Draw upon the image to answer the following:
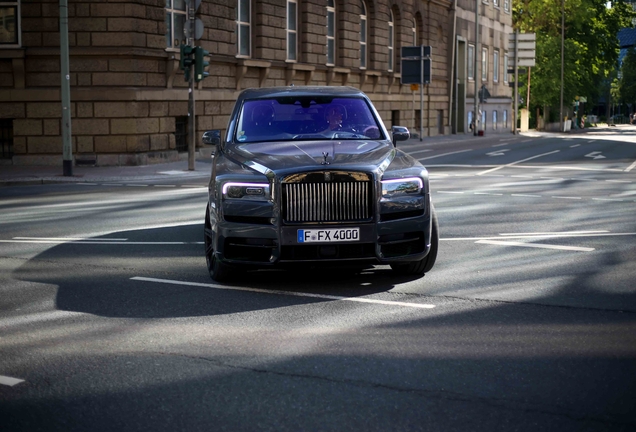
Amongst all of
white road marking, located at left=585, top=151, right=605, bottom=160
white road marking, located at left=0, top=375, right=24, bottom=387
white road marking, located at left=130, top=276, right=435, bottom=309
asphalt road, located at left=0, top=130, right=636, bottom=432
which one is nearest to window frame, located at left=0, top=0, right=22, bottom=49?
asphalt road, located at left=0, top=130, right=636, bottom=432

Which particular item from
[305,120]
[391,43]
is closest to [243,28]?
[391,43]

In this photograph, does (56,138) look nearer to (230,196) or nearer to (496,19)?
(230,196)

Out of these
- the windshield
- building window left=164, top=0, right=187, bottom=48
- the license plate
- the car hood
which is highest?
building window left=164, top=0, right=187, bottom=48

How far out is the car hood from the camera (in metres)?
8.31

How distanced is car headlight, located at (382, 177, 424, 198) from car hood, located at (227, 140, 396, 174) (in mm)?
154

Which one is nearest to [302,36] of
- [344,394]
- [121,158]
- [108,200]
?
[121,158]

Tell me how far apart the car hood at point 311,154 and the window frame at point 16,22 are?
1892 centimetres

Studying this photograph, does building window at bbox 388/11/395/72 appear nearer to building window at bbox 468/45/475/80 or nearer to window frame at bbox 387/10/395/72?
window frame at bbox 387/10/395/72

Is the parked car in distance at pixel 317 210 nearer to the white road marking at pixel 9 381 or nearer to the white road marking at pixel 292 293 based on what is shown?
the white road marking at pixel 292 293

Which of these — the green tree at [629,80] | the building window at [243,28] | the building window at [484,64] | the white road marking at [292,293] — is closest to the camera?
the white road marking at [292,293]

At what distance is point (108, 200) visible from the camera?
17.9m

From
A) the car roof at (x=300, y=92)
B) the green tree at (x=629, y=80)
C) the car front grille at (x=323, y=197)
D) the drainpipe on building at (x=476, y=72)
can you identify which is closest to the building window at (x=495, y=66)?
the drainpipe on building at (x=476, y=72)

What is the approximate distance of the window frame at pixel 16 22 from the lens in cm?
2653

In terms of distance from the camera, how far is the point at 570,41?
7831 centimetres
